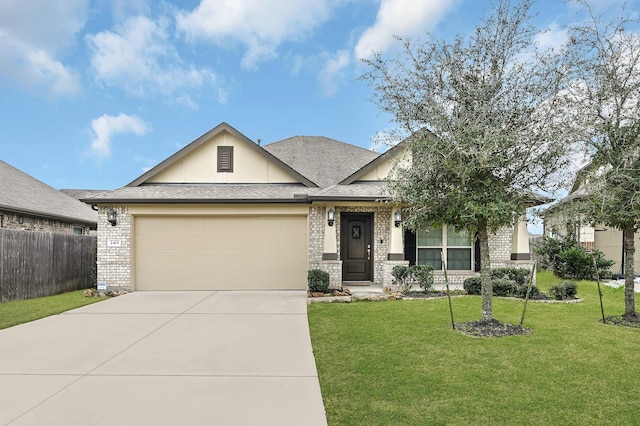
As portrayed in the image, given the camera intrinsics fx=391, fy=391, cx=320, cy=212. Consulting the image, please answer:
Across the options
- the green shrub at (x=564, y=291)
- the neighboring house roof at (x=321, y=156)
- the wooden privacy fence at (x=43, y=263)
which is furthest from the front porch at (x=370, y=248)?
the wooden privacy fence at (x=43, y=263)

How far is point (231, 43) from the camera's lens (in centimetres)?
1697

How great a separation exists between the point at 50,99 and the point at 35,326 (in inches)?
584

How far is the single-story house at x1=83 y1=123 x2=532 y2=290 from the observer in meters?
11.8

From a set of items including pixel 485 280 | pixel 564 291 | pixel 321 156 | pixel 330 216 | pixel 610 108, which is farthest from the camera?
pixel 321 156

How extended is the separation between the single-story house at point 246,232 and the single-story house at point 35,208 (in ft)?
13.2

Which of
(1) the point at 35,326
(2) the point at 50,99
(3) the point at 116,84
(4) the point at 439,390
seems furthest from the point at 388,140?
(2) the point at 50,99

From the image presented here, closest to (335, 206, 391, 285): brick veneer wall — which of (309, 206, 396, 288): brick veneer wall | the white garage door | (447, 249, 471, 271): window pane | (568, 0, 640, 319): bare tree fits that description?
(309, 206, 396, 288): brick veneer wall

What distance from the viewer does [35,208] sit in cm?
1428

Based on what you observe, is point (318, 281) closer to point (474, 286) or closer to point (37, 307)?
point (474, 286)

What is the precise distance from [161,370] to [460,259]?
10.0 metres

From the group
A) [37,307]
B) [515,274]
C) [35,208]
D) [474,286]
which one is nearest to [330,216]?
[474,286]

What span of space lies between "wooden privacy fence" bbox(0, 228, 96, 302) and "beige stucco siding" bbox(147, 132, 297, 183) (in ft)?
12.1

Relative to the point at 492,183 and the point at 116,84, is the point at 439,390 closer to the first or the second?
the point at 492,183

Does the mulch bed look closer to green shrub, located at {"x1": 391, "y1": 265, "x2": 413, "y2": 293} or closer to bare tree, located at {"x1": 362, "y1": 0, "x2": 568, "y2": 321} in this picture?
bare tree, located at {"x1": 362, "y1": 0, "x2": 568, "y2": 321}
